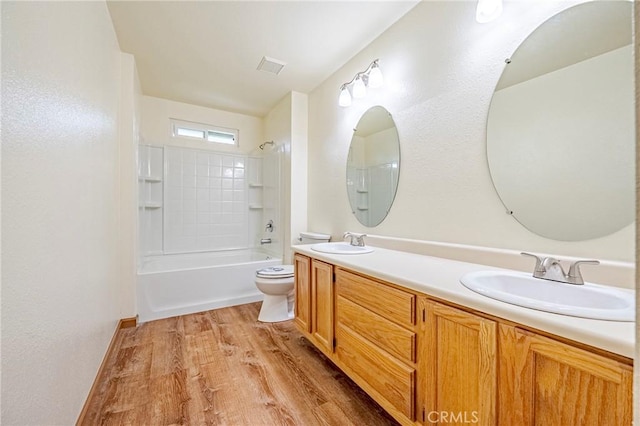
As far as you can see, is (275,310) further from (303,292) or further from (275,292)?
(303,292)

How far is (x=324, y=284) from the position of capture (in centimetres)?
177

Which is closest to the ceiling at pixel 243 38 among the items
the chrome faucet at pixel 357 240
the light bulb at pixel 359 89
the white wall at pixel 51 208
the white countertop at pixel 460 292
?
the light bulb at pixel 359 89

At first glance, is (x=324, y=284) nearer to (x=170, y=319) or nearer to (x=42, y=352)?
(x=42, y=352)

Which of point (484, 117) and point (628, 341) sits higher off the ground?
point (484, 117)

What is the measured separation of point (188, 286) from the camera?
2.81 meters

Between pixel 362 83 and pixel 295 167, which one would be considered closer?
pixel 362 83

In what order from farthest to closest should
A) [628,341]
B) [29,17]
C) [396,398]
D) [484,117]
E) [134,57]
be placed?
[134,57]
[484,117]
[396,398]
[29,17]
[628,341]

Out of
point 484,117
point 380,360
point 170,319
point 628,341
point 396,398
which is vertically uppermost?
point 484,117

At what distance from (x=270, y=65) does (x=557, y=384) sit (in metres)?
2.88

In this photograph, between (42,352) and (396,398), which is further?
(396,398)

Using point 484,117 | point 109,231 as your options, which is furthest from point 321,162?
point 109,231

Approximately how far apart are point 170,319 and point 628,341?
3.12m

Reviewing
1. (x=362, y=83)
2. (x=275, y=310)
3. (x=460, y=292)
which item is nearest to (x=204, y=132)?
(x=362, y=83)

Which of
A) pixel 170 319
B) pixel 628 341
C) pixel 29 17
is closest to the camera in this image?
pixel 628 341
